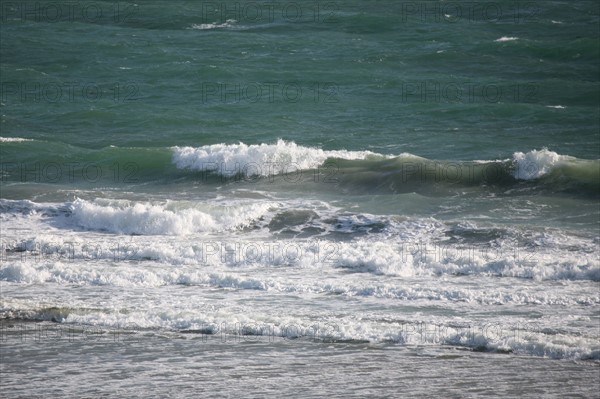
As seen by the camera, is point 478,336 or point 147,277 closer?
point 478,336

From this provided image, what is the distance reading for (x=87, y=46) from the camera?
3053 cm

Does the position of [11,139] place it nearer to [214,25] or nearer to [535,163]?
[535,163]

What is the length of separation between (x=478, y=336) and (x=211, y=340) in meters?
3.18

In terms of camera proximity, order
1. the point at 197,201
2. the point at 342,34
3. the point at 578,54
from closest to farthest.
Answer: the point at 197,201, the point at 578,54, the point at 342,34

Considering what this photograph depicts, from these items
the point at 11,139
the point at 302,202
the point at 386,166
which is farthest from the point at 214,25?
the point at 302,202

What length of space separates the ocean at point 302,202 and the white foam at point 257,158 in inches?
2.7

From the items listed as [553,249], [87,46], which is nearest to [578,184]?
[553,249]

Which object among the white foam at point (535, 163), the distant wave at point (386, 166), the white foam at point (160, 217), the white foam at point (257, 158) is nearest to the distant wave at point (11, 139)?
the distant wave at point (386, 166)

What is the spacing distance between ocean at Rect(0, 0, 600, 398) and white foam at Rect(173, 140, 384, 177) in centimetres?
7

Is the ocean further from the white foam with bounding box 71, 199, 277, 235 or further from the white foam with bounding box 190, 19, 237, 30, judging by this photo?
the white foam with bounding box 190, 19, 237, 30

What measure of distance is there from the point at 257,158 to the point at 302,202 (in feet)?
9.52

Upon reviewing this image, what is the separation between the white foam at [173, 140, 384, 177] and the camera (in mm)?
19375

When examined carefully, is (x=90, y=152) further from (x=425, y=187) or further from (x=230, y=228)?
(x=425, y=187)

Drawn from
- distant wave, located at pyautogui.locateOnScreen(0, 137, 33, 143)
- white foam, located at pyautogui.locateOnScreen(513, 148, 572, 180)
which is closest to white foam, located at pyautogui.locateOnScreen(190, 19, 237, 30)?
distant wave, located at pyautogui.locateOnScreen(0, 137, 33, 143)
